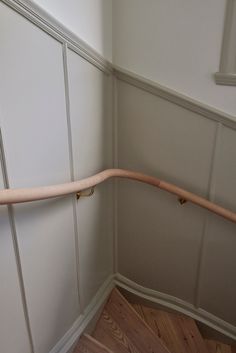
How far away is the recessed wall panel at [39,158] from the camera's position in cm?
90

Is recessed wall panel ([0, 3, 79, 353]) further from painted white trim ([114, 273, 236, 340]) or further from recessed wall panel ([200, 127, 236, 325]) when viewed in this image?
recessed wall panel ([200, 127, 236, 325])

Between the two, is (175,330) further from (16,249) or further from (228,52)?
(228,52)

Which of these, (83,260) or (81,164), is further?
Answer: (83,260)

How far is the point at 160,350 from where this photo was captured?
1.50m

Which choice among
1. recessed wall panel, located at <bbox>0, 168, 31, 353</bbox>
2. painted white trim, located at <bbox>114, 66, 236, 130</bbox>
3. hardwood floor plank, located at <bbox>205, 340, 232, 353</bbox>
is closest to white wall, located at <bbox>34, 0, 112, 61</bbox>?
painted white trim, located at <bbox>114, 66, 236, 130</bbox>

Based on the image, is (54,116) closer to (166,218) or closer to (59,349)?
A: (166,218)

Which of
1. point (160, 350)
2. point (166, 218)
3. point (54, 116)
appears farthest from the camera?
point (166, 218)

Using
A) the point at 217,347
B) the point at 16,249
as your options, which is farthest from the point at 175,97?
the point at 217,347

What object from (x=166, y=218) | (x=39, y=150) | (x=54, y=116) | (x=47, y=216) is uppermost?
(x=54, y=116)

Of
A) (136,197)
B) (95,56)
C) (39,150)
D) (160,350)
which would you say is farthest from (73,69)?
(160,350)

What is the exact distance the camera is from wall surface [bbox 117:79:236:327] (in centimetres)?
143

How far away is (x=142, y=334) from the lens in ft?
5.17

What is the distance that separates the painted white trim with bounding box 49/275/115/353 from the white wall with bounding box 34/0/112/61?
1394 mm

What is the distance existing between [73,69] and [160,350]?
58.7 inches
